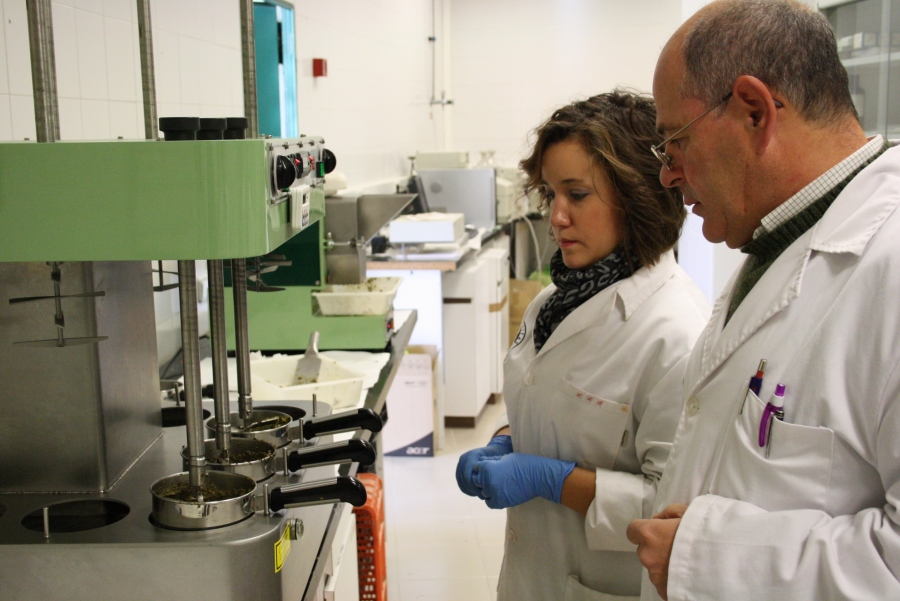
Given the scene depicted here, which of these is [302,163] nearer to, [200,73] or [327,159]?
[327,159]

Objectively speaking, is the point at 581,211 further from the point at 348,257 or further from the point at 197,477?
the point at 348,257

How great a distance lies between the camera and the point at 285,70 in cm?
370

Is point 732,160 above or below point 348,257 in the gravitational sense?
above

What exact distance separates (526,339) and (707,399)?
0.65 meters

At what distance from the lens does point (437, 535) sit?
3367mm

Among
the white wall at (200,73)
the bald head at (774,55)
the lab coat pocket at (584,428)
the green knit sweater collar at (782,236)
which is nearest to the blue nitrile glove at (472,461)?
the lab coat pocket at (584,428)

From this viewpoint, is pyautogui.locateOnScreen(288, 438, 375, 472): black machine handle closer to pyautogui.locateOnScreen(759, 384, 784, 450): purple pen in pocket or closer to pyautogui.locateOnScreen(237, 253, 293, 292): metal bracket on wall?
pyautogui.locateOnScreen(237, 253, 293, 292): metal bracket on wall

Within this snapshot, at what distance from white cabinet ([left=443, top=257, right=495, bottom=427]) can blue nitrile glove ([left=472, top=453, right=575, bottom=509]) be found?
2698 mm

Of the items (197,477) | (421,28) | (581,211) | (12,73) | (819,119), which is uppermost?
(421,28)

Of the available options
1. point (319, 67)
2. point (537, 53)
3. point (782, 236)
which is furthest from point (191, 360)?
point (537, 53)

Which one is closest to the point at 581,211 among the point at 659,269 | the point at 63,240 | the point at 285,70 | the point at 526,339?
the point at 659,269

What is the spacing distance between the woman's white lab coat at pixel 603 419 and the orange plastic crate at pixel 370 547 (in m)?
0.75

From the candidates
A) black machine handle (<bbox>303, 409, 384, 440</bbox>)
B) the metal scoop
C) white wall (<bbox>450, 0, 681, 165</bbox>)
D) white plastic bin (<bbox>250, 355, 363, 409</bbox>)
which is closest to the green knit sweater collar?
black machine handle (<bbox>303, 409, 384, 440</bbox>)

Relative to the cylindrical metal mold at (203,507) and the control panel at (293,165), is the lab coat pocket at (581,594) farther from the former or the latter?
the control panel at (293,165)
